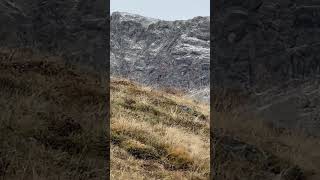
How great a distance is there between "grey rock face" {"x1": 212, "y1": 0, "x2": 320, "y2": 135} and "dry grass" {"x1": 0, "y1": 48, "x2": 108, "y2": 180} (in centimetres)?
885

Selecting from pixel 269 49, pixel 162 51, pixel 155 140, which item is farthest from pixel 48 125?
pixel 162 51

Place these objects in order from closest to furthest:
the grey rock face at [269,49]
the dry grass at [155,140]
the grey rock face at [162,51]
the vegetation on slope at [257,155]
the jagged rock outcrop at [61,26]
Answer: the dry grass at [155,140], the vegetation on slope at [257,155], the grey rock face at [269,49], the jagged rock outcrop at [61,26], the grey rock face at [162,51]

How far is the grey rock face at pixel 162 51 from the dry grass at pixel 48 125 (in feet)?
70.3

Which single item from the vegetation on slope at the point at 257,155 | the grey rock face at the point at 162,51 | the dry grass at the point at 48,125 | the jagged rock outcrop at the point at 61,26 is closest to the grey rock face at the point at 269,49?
the jagged rock outcrop at the point at 61,26

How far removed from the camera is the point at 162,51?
130ft

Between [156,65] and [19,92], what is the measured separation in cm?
2792

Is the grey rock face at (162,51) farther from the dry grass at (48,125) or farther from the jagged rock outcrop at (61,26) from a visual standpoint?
the dry grass at (48,125)

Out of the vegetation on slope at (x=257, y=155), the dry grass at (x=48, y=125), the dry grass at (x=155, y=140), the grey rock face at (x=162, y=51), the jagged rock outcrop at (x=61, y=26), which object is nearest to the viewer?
the dry grass at (x=48, y=125)

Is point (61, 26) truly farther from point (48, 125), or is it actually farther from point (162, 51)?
point (162, 51)

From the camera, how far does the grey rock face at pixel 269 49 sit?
2089 centimetres

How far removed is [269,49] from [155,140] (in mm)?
12049

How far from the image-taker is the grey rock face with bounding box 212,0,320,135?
20891 mm

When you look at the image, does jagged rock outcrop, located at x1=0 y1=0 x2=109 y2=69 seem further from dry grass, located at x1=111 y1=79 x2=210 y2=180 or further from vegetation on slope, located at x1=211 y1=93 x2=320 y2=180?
vegetation on slope, located at x1=211 y1=93 x2=320 y2=180

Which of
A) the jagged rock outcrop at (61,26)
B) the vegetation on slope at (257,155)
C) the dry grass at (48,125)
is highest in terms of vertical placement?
the jagged rock outcrop at (61,26)
